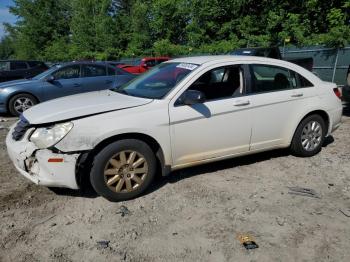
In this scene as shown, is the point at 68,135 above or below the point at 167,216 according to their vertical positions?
above

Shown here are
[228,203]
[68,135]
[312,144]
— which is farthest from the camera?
[312,144]

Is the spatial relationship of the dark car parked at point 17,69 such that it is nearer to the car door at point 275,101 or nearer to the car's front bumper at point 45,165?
the car's front bumper at point 45,165

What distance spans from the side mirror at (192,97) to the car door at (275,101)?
0.87m

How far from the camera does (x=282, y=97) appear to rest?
4.91 metres

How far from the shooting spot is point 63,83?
31.1 ft

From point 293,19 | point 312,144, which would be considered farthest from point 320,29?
point 312,144

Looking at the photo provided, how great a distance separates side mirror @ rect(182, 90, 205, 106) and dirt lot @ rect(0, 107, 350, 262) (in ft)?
3.51

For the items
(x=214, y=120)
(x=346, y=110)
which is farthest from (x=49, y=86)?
(x=346, y=110)

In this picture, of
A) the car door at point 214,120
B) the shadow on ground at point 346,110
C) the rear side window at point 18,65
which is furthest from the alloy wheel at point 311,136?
the rear side window at point 18,65

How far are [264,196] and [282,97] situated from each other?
149cm

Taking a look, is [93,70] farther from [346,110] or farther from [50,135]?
[346,110]

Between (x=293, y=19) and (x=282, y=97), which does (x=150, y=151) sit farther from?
(x=293, y=19)

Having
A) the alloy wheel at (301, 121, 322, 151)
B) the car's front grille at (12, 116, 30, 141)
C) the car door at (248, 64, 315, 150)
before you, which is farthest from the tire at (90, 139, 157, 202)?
the alloy wheel at (301, 121, 322, 151)

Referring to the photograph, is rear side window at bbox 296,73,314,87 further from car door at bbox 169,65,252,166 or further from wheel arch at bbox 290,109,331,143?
car door at bbox 169,65,252,166
